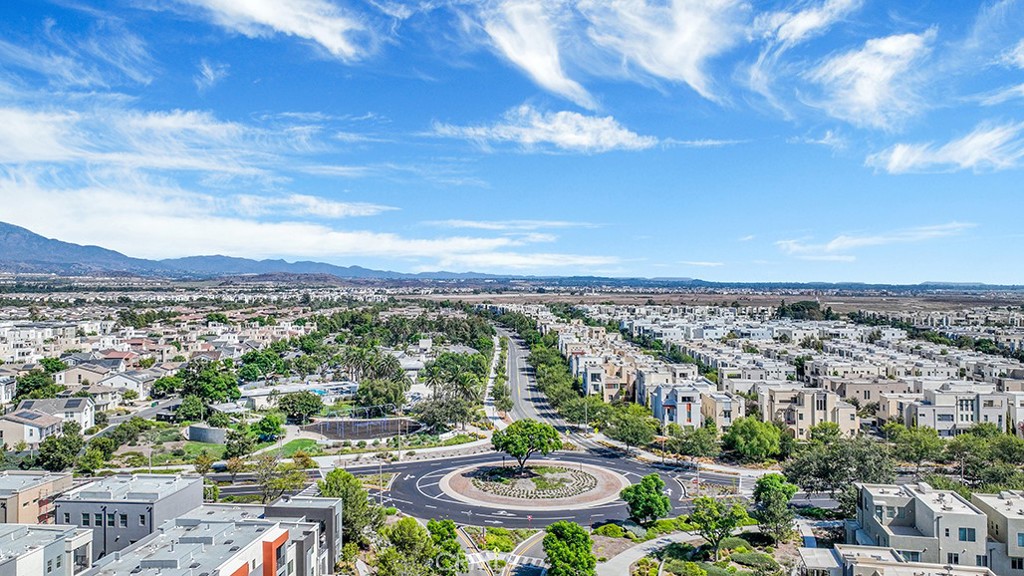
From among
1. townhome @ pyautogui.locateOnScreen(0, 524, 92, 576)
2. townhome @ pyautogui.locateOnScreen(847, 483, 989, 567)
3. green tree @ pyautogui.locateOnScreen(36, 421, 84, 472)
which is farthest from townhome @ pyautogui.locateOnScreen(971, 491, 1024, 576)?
green tree @ pyautogui.locateOnScreen(36, 421, 84, 472)

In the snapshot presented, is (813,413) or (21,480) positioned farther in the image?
(813,413)

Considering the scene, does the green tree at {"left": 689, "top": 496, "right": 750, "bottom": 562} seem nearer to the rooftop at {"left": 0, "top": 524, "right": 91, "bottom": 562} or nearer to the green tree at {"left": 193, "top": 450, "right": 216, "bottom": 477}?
the rooftop at {"left": 0, "top": 524, "right": 91, "bottom": 562}

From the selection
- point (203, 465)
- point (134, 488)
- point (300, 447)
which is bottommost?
point (300, 447)

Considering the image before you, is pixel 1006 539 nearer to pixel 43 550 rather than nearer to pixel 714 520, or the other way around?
pixel 714 520

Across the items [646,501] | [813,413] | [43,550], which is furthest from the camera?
[813,413]

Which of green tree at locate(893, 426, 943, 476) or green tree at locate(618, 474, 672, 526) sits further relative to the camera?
green tree at locate(893, 426, 943, 476)

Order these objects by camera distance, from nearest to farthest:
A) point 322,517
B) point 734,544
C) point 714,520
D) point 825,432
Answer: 1. point 322,517
2. point 714,520
3. point 734,544
4. point 825,432

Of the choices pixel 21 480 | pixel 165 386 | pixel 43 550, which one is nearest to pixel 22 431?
pixel 165 386
